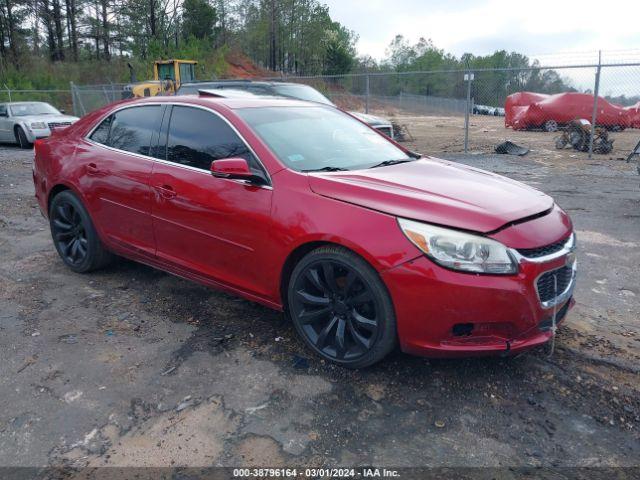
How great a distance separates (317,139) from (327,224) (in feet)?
3.53

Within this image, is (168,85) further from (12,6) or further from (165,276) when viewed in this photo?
(12,6)

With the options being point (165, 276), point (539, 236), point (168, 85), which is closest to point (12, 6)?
point (168, 85)

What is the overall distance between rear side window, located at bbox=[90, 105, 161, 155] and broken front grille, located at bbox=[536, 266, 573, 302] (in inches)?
117

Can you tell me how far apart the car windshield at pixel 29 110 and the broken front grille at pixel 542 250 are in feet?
56.8

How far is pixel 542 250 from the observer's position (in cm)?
285

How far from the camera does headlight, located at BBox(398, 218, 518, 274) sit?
Result: 2.69m

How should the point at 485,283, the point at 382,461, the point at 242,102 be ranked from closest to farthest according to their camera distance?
the point at 382,461, the point at 485,283, the point at 242,102

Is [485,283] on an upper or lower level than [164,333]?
upper

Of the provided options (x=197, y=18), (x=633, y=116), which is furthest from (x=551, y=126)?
(x=197, y=18)

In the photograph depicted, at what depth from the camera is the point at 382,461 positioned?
2395 millimetres

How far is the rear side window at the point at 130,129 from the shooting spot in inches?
164

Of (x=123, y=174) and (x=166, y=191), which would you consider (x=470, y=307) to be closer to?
(x=166, y=191)

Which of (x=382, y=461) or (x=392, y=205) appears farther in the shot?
(x=392, y=205)

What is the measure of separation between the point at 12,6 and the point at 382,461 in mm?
44246
